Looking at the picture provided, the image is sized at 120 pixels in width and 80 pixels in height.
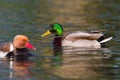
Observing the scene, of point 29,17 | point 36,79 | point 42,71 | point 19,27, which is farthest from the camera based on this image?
point 29,17

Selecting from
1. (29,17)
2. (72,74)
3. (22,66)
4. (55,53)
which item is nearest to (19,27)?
(29,17)

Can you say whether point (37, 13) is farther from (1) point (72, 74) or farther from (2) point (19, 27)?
(1) point (72, 74)

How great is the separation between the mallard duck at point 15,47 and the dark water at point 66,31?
35cm

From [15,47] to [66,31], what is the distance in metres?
5.74

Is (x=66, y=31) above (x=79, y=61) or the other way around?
above

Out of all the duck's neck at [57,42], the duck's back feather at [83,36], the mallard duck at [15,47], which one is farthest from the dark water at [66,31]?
the duck's back feather at [83,36]

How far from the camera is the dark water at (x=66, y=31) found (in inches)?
585

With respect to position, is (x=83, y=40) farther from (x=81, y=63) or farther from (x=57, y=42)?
(x=81, y=63)

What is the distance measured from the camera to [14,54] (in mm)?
17328

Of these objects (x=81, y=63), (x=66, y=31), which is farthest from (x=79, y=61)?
(x=66, y=31)

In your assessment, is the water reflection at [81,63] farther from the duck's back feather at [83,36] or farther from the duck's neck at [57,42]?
the duck's neck at [57,42]

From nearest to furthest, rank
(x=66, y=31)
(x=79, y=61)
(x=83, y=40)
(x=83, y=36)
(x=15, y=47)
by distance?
1. (x=79, y=61)
2. (x=15, y=47)
3. (x=83, y=36)
4. (x=83, y=40)
5. (x=66, y=31)

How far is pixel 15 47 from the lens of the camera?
17406 millimetres

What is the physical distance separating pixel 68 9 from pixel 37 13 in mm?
2827
